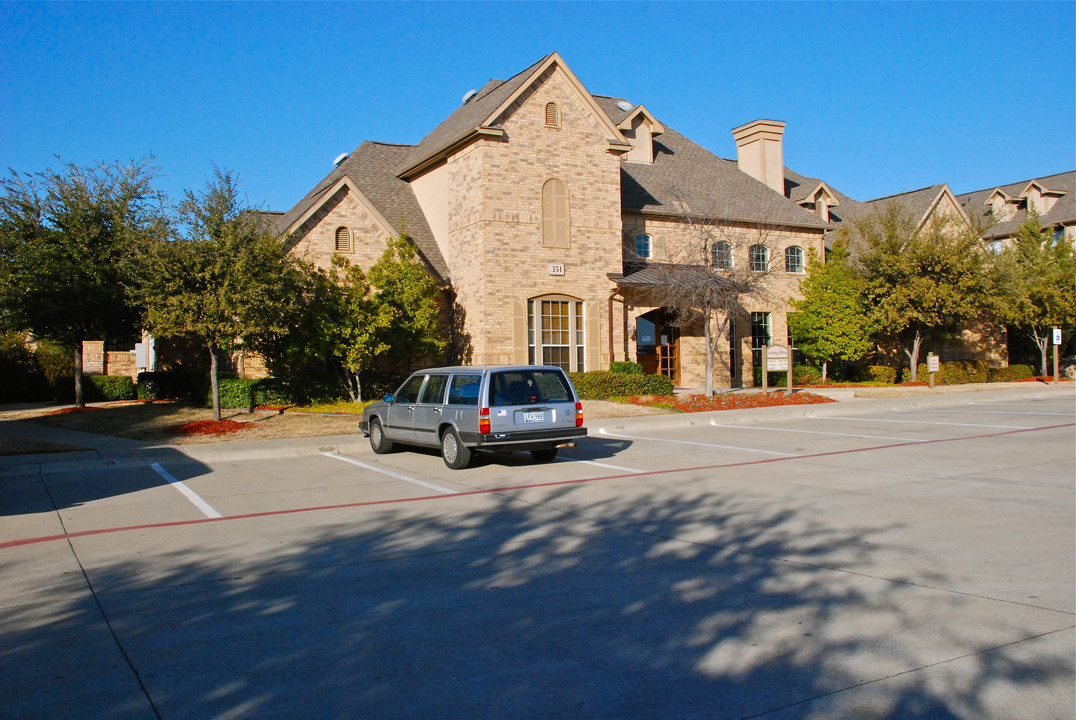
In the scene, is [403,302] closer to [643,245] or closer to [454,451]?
[454,451]

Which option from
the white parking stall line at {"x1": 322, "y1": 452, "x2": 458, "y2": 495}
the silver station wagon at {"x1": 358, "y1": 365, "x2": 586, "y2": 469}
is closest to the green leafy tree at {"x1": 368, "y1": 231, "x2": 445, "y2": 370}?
the white parking stall line at {"x1": 322, "y1": 452, "x2": 458, "y2": 495}

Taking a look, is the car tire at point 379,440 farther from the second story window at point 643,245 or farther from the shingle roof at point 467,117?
the second story window at point 643,245

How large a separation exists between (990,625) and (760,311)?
28647 mm

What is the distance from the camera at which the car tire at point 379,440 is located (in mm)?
15009

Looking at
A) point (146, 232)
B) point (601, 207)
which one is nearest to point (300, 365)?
point (146, 232)

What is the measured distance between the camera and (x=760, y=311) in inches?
1296

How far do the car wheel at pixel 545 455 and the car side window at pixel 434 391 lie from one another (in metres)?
2.07

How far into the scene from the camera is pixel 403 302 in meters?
22.8

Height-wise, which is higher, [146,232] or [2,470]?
[146,232]

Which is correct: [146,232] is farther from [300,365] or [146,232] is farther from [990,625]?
[990,625]

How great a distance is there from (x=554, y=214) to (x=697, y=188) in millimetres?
9004

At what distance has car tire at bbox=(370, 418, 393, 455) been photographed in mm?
15009

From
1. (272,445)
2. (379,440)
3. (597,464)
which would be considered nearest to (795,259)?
(597,464)

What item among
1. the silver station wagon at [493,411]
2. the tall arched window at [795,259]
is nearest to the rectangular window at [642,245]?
the tall arched window at [795,259]
